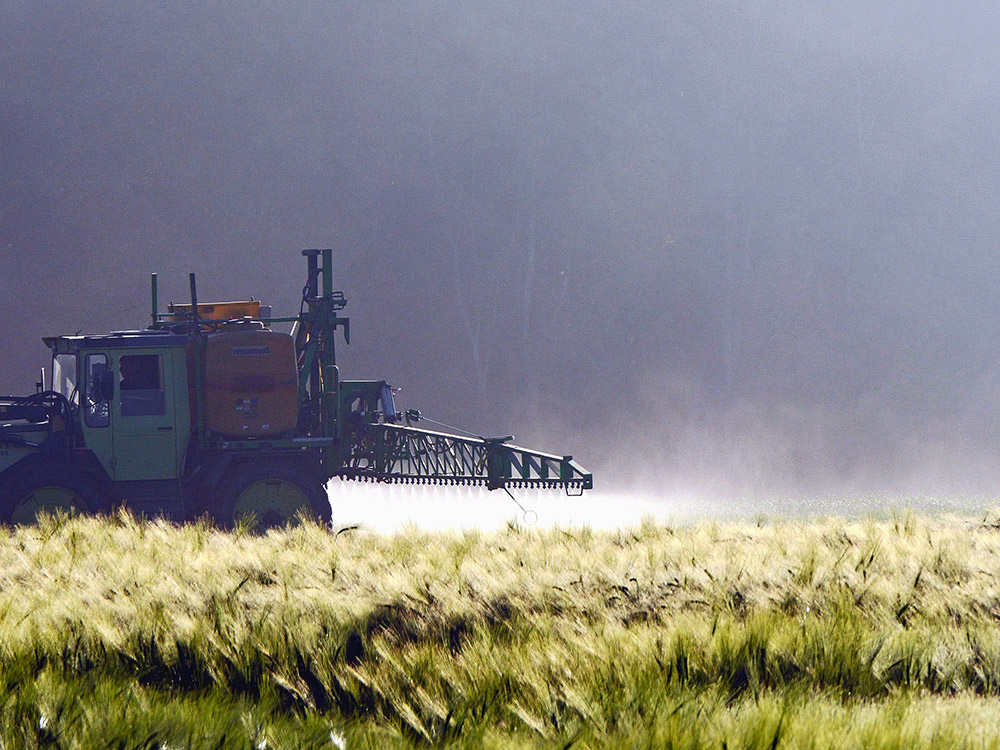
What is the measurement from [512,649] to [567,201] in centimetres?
7183

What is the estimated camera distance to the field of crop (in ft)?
12.7

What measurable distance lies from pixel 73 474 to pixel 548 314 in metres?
60.3

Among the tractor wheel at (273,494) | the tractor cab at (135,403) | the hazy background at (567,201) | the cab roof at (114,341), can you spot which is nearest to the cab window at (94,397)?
the tractor cab at (135,403)

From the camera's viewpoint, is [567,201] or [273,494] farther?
[567,201]

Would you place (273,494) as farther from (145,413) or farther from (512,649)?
(512,649)

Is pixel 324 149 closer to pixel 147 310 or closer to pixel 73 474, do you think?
pixel 147 310

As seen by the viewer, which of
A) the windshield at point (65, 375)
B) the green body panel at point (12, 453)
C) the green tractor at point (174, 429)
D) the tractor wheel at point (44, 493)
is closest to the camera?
the tractor wheel at point (44, 493)

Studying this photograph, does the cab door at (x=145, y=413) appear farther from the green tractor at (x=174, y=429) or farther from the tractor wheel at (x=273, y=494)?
the tractor wheel at (x=273, y=494)

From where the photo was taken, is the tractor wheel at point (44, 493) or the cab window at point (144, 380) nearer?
the tractor wheel at point (44, 493)

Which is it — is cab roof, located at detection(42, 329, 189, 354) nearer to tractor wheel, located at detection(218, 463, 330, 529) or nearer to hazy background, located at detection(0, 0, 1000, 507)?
tractor wheel, located at detection(218, 463, 330, 529)

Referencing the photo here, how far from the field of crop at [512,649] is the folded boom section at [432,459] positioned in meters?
6.28

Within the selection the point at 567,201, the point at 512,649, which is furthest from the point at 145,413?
the point at 567,201

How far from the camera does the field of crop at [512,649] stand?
153 inches

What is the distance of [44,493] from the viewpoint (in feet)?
37.5
